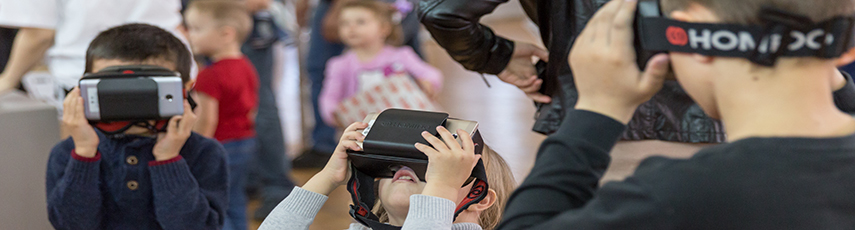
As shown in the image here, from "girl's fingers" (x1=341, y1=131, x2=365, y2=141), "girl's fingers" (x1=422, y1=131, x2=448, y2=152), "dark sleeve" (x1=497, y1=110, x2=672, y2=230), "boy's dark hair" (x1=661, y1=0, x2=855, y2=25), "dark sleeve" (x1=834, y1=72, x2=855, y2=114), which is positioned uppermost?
"boy's dark hair" (x1=661, y1=0, x2=855, y2=25)

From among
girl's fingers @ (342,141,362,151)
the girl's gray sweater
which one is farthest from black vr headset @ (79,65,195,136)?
girl's fingers @ (342,141,362,151)

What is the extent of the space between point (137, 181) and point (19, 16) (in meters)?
0.71

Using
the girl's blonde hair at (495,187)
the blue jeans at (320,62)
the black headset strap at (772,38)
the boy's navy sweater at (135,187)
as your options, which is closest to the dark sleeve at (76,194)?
the boy's navy sweater at (135,187)

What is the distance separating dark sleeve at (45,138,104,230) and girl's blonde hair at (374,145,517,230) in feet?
1.87

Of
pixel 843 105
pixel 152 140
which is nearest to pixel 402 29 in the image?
pixel 152 140

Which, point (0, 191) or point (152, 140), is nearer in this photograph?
point (152, 140)

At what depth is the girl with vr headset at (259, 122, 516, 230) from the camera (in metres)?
1.04

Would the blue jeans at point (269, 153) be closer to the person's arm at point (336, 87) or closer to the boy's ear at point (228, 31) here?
the person's arm at point (336, 87)

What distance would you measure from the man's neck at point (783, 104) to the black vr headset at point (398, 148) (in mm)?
408

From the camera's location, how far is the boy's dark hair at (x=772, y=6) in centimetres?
73

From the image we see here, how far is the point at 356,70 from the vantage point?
3.39 meters

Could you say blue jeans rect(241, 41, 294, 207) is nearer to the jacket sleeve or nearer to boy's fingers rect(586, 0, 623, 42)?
the jacket sleeve

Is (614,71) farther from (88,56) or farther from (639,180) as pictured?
(88,56)

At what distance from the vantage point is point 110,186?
1.51 meters
